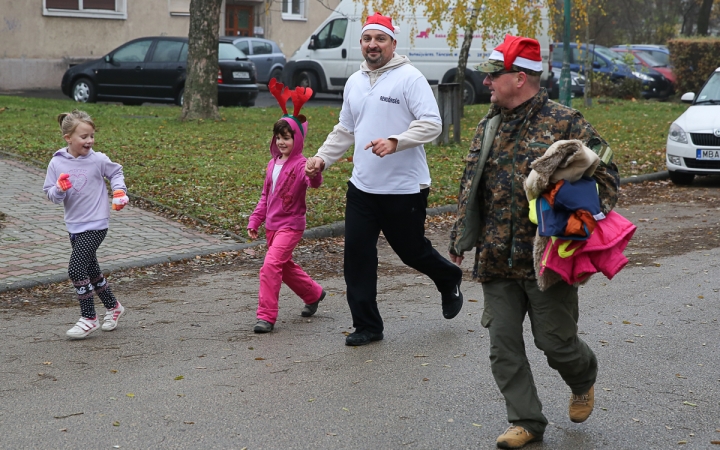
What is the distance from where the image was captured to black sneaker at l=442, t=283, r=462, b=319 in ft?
21.1

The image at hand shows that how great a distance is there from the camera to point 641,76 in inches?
1172

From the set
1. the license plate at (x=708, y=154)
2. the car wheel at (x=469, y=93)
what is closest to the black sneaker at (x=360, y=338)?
the license plate at (x=708, y=154)

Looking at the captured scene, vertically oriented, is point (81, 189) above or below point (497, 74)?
below

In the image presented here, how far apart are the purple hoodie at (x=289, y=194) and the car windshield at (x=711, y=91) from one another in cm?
966

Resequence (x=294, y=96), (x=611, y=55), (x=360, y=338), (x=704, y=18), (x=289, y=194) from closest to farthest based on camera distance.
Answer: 1. (x=360, y=338)
2. (x=294, y=96)
3. (x=289, y=194)
4. (x=611, y=55)
5. (x=704, y=18)

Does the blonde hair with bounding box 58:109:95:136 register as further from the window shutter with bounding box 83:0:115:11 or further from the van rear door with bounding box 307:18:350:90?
the window shutter with bounding box 83:0:115:11

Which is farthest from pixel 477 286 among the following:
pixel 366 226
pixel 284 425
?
pixel 284 425

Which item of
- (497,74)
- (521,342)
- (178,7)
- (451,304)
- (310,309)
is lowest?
(310,309)

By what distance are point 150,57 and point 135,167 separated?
1052cm

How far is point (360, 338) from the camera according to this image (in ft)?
19.7

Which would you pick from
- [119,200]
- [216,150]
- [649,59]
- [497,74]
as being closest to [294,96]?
[119,200]

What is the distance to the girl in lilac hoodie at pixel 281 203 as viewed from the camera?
6355 millimetres

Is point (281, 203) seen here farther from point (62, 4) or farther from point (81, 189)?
point (62, 4)

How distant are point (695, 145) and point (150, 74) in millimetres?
13530
